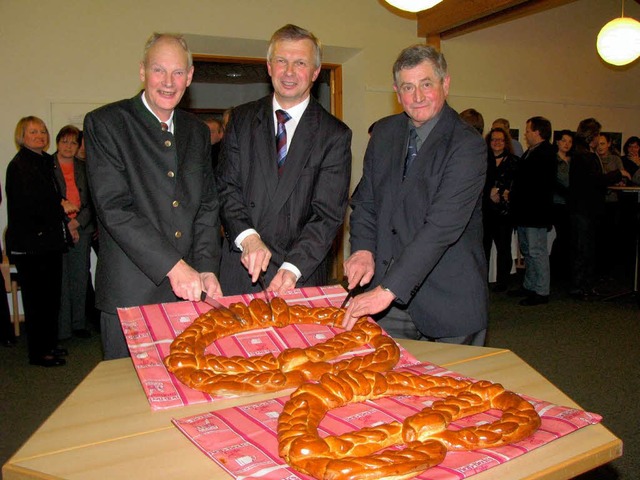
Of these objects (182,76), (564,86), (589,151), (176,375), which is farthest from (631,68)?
(176,375)

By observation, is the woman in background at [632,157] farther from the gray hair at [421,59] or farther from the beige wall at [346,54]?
the gray hair at [421,59]

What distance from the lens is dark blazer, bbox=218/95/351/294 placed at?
80.9 inches

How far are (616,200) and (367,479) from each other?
23.2 ft

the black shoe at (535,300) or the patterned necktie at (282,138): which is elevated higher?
the patterned necktie at (282,138)

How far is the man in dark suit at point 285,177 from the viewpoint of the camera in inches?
79.0

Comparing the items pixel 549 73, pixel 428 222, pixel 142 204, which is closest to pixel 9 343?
pixel 142 204

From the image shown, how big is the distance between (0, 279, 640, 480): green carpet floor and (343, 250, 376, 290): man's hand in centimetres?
145

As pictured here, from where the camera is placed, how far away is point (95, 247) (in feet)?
15.9

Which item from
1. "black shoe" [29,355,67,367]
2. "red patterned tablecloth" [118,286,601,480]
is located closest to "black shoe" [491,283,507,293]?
"black shoe" [29,355,67,367]

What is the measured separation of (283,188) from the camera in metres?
2.05

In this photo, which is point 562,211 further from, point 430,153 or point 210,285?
point 210,285

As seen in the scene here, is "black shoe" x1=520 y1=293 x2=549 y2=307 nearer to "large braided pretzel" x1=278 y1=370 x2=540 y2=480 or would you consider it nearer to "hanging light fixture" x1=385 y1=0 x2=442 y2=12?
"hanging light fixture" x1=385 y1=0 x2=442 y2=12

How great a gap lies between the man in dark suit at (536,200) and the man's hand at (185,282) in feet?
14.0

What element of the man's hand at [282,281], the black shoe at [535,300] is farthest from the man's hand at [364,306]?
the black shoe at [535,300]
